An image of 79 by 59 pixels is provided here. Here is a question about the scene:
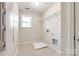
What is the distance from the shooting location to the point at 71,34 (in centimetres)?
90

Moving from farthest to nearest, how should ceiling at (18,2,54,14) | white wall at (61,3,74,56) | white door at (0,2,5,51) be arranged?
ceiling at (18,2,54,14), white wall at (61,3,74,56), white door at (0,2,5,51)

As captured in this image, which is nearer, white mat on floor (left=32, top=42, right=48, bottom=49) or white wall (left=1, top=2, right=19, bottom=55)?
white wall (left=1, top=2, right=19, bottom=55)

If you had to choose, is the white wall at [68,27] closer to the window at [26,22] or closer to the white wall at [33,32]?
the white wall at [33,32]

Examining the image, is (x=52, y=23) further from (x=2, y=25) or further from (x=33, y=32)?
(x=2, y=25)

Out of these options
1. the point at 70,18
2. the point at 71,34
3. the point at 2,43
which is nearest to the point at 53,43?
the point at 71,34

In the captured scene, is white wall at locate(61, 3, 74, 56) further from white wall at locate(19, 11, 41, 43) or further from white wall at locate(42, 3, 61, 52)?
white wall at locate(19, 11, 41, 43)

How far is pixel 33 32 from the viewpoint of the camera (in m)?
1.10

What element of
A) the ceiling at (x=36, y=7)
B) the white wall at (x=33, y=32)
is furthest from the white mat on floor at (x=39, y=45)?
the ceiling at (x=36, y=7)

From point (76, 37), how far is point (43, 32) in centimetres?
41

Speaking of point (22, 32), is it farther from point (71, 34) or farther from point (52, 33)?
point (71, 34)

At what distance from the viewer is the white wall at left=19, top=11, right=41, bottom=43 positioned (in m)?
1.06

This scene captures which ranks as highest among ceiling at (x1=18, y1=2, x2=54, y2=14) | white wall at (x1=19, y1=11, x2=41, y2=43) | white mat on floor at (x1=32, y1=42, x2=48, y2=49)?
ceiling at (x1=18, y1=2, x2=54, y2=14)

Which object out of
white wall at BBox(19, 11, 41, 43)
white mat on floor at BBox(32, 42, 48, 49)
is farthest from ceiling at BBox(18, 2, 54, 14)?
white mat on floor at BBox(32, 42, 48, 49)

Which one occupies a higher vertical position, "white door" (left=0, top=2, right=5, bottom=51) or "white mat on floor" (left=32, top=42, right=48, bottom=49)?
"white door" (left=0, top=2, right=5, bottom=51)
